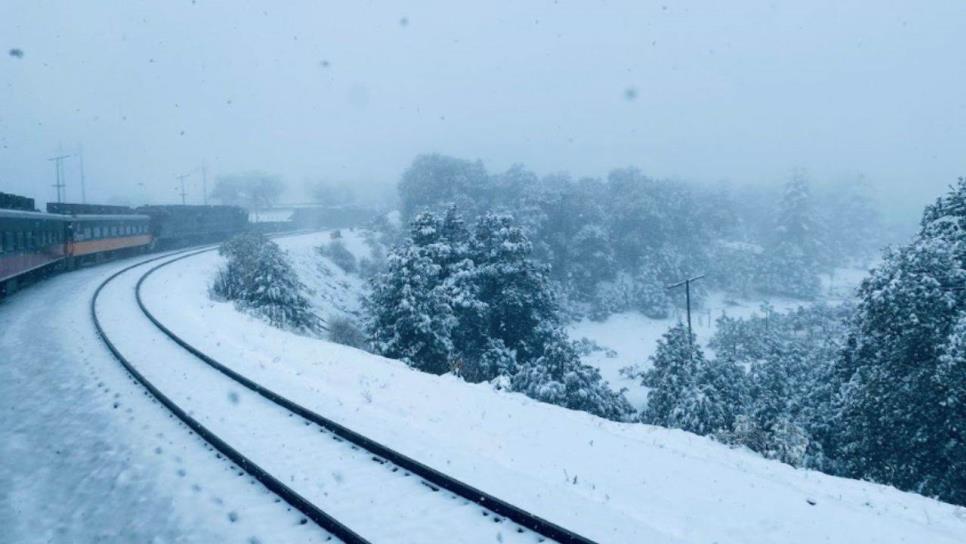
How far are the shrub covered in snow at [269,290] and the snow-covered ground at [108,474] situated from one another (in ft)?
43.3

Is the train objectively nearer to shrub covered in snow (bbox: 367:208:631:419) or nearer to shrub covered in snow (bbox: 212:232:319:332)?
shrub covered in snow (bbox: 212:232:319:332)

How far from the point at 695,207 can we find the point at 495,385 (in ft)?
219

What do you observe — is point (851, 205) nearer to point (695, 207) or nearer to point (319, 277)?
point (695, 207)

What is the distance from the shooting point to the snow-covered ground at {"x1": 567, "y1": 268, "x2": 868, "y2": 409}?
40625 millimetres

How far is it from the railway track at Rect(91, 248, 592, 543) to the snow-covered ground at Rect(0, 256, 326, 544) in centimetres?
22

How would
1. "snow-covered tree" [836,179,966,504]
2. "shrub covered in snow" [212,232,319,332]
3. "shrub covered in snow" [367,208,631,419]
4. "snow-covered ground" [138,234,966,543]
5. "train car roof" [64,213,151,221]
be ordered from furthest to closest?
"train car roof" [64,213,151,221]
"shrub covered in snow" [212,232,319,332]
"shrub covered in snow" [367,208,631,419]
"snow-covered tree" [836,179,966,504]
"snow-covered ground" [138,234,966,543]

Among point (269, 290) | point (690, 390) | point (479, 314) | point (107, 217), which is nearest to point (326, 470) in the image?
point (690, 390)

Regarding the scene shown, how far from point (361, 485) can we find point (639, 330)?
161 feet

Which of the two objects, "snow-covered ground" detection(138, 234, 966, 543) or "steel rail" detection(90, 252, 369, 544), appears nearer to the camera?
"steel rail" detection(90, 252, 369, 544)

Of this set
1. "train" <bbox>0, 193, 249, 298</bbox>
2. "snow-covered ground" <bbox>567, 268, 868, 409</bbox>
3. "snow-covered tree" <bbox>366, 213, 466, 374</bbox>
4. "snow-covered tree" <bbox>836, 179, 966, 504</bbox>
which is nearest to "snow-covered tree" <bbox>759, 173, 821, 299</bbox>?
"snow-covered ground" <bbox>567, 268, 868, 409</bbox>

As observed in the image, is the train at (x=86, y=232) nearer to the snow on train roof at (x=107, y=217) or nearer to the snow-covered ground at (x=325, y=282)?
the snow on train roof at (x=107, y=217)

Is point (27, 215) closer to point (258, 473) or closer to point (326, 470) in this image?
point (258, 473)

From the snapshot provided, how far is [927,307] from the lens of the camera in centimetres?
1549

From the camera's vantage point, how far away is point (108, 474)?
7.98 m
